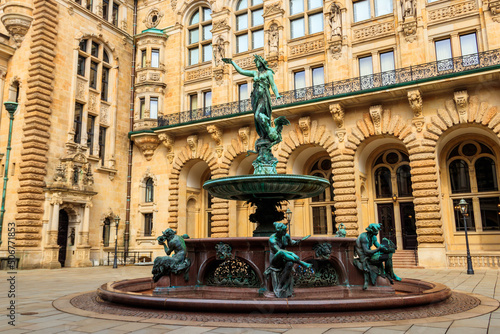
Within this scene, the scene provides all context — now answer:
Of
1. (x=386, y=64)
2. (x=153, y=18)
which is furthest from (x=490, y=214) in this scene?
(x=153, y=18)

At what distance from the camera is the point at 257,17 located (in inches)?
1177

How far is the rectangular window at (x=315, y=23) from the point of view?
27.3m

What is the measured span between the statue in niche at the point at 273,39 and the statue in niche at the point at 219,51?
3.99 meters

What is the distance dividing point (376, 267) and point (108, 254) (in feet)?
76.4

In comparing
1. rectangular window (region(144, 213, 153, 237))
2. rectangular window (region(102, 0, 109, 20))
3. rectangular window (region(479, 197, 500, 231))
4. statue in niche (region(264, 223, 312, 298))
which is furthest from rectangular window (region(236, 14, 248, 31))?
statue in niche (region(264, 223, 312, 298))

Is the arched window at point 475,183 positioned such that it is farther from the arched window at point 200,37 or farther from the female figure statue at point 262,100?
the arched window at point 200,37

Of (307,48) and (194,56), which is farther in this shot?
(194,56)

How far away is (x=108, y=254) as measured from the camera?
27984 mm

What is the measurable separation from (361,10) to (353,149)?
9.51m

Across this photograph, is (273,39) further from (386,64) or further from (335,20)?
(386,64)

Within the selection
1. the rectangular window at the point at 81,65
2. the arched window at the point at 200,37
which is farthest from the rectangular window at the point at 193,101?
the rectangular window at the point at 81,65

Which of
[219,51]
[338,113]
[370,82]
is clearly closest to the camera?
[370,82]

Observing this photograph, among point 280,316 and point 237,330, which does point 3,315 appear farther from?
point 280,316

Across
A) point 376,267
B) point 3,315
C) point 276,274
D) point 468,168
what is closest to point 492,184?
point 468,168
